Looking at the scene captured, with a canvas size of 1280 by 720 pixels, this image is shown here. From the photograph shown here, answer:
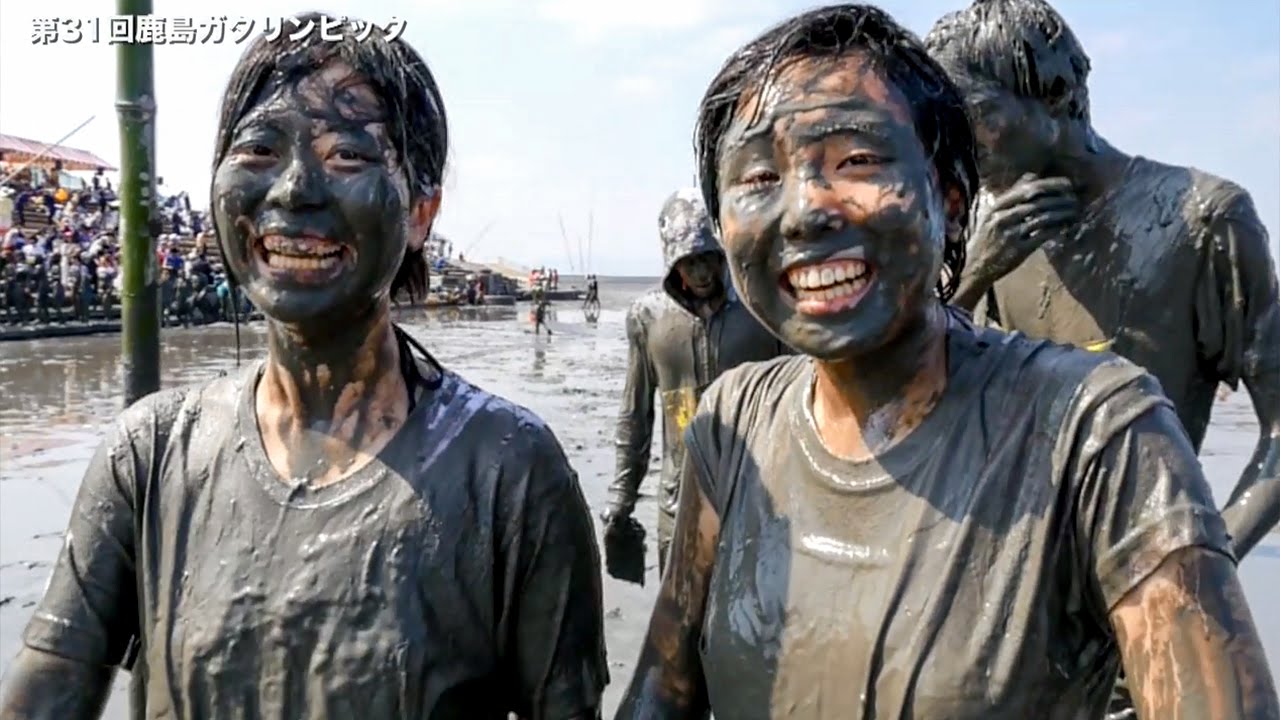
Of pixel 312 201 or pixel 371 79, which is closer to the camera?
pixel 312 201

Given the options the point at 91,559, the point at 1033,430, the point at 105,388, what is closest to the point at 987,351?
the point at 1033,430

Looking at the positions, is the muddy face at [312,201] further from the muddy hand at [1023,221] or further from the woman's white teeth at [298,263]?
the muddy hand at [1023,221]

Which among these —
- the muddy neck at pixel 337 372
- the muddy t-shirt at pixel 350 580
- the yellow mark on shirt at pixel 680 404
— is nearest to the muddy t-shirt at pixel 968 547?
the muddy t-shirt at pixel 350 580

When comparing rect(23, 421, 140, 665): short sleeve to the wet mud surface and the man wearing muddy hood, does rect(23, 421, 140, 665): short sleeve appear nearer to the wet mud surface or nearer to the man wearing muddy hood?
the man wearing muddy hood

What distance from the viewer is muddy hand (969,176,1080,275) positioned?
2854 mm

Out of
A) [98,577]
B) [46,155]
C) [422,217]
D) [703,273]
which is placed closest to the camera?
[98,577]

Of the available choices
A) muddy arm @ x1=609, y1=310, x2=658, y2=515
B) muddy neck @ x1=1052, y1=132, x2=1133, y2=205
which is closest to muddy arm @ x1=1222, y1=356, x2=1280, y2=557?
muddy neck @ x1=1052, y1=132, x2=1133, y2=205

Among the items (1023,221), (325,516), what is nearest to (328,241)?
(325,516)

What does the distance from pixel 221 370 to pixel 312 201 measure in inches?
596

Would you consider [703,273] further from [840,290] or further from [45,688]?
[45,688]

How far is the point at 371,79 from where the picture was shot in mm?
1913

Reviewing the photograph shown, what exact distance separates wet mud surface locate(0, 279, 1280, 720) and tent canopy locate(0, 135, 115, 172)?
14498mm

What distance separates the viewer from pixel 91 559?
1.86 metres

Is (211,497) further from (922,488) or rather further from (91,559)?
(922,488)
